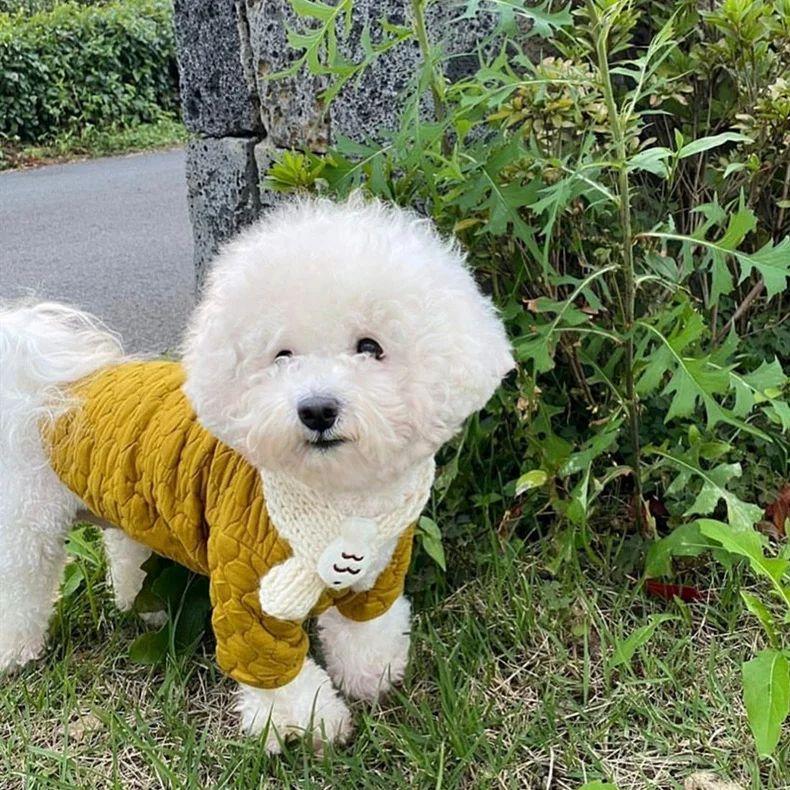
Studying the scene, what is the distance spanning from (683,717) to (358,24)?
1.83 metres

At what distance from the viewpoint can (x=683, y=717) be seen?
1.92 metres

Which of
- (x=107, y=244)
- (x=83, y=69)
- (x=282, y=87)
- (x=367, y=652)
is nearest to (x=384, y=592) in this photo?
(x=367, y=652)

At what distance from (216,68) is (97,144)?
958cm

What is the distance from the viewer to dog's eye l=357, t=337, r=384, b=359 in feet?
5.21

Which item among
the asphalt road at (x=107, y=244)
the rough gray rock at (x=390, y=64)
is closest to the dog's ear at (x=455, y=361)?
the rough gray rock at (x=390, y=64)

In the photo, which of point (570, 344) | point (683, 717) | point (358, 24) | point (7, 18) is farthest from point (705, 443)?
point (7, 18)

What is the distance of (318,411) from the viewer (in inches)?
58.4

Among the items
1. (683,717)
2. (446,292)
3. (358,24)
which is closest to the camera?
(446,292)

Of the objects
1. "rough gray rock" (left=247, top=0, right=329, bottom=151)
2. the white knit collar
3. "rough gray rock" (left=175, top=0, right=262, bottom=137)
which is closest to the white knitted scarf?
the white knit collar

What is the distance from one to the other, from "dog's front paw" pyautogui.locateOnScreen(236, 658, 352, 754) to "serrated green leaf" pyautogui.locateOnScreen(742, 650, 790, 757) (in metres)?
0.80

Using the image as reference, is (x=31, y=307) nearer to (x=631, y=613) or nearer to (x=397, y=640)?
(x=397, y=640)

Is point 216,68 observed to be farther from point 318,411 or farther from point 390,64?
point 318,411

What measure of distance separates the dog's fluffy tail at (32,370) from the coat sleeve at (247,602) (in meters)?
0.55

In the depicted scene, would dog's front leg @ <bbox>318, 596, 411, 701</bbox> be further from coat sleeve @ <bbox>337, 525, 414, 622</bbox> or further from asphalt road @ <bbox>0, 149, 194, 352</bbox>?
asphalt road @ <bbox>0, 149, 194, 352</bbox>
